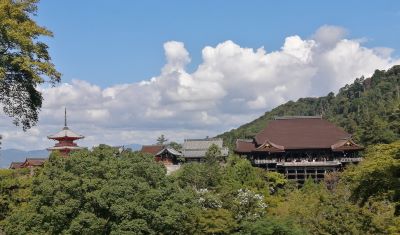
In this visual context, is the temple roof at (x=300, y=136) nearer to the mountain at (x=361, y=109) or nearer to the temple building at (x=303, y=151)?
the temple building at (x=303, y=151)

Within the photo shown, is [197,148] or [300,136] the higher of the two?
[300,136]

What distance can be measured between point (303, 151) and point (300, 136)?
1.87m

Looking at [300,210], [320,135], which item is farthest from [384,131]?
[300,210]

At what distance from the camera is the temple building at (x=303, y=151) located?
50031 millimetres

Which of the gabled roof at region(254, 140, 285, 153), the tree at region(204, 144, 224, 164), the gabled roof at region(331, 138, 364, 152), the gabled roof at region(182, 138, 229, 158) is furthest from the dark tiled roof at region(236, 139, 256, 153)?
the gabled roof at region(331, 138, 364, 152)

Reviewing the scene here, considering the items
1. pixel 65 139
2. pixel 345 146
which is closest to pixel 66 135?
pixel 65 139

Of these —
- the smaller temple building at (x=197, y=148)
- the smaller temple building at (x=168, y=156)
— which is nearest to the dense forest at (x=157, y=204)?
the smaller temple building at (x=168, y=156)

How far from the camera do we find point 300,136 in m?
52.3

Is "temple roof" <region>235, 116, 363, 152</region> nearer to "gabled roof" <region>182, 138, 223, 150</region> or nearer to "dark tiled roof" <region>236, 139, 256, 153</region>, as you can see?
"dark tiled roof" <region>236, 139, 256, 153</region>

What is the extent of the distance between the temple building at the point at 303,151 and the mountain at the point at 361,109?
13.6 ft

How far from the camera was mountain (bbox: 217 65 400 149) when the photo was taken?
5357cm

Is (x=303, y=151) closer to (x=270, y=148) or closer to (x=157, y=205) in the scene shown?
(x=270, y=148)

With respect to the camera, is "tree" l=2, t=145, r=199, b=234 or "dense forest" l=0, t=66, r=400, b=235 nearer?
"dense forest" l=0, t=66, r=400, b=235

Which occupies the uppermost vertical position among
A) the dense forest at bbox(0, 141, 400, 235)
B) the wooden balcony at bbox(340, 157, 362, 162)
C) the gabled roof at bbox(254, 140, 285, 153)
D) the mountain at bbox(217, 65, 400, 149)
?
the mountain at bbox(217, 65, 400, 149)
